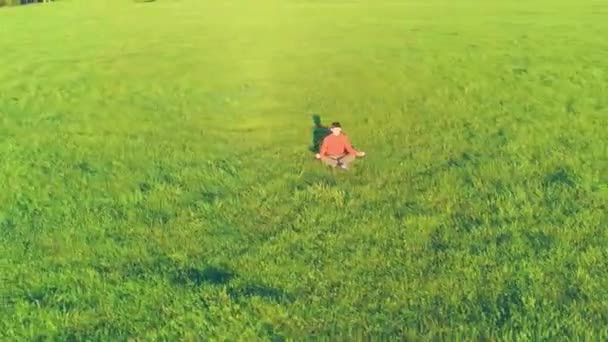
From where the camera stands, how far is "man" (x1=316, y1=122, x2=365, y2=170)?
1195 cm

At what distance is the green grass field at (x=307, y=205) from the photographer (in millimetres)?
7152

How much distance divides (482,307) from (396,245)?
179 cm

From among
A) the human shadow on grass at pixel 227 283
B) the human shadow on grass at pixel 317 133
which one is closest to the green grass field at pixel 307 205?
the human shadow on grass at pixel 227 283

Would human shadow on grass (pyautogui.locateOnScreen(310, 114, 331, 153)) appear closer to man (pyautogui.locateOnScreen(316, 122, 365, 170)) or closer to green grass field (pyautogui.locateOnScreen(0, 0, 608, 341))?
green grass field (pyautogui.locateOnScreen(0, 0, 608, 341))

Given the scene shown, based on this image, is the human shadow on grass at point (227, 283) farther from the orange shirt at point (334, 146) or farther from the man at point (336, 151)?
the orange shirt at point (334, 146)

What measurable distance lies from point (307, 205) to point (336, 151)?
218 cm

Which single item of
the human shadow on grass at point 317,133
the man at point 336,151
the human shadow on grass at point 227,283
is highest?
the man at point 336,151

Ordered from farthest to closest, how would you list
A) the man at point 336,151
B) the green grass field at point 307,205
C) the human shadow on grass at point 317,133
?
the human shadow on grass at point 317,133, the man at point 336,151, the green grass field at point 307,205

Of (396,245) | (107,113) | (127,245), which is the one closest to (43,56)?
(107,113)

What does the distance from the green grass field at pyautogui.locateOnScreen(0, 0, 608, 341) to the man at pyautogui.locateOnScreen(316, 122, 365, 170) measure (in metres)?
0.31

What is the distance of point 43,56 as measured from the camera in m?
30.2

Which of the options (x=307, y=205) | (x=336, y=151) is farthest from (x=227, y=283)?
(x=336, y=151)

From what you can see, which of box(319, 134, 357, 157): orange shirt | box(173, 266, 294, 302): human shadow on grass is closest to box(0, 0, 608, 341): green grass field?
box(173, 266, 294, 302): human shadow on grass

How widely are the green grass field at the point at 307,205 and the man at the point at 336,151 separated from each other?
0.31 m
